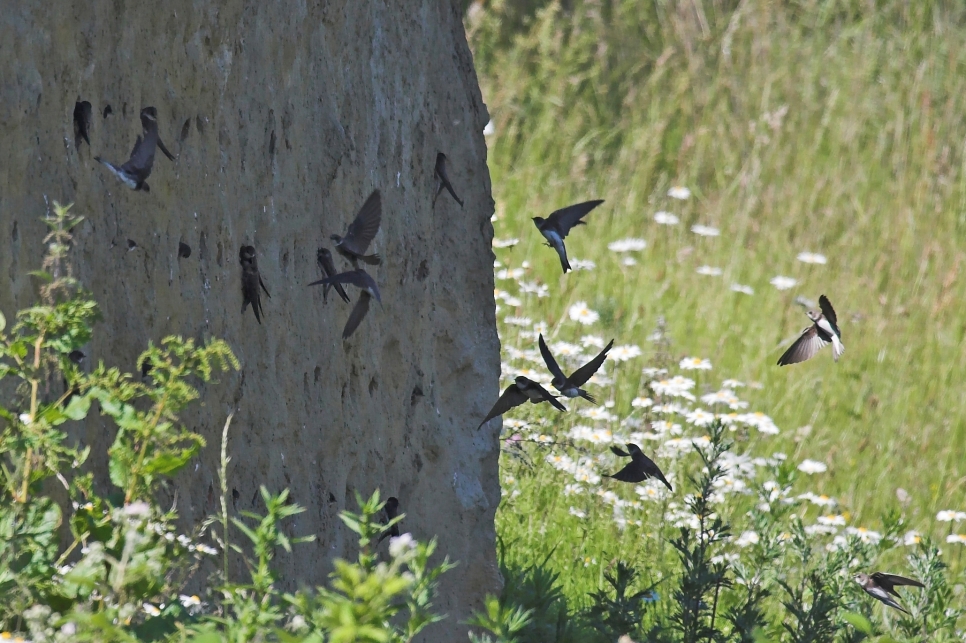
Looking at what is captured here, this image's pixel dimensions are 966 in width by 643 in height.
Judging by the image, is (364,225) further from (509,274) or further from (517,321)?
(509,274)

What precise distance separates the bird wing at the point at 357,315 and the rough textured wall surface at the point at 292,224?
2.1 inches

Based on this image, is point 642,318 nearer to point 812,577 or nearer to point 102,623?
point 812,577

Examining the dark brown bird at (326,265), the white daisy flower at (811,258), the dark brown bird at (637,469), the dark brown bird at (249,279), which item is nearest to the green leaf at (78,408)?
the dark brown bird at (249,279)

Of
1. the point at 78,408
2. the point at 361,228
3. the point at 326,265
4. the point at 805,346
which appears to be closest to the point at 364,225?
the point at 361,228

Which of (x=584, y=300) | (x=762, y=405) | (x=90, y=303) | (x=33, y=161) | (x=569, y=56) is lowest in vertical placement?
(x=762, y=405)

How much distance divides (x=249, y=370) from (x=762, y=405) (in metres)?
3.62

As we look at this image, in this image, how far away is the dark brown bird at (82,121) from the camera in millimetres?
2016

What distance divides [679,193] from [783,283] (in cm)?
88

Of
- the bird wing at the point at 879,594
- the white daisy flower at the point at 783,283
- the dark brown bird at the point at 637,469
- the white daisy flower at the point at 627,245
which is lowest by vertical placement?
the bird wing at the point at 879,594

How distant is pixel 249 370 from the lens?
2408mm

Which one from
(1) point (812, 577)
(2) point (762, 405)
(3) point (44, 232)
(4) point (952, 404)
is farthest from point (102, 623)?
(4) point (952, 404)

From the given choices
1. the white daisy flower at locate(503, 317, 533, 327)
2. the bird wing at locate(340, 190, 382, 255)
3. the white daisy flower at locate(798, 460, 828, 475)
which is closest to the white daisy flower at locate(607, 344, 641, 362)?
the white daisy flower at locate(503, 317, 533, 327)

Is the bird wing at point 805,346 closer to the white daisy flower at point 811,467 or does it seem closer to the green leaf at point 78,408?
the white daisy flower at point 811,467

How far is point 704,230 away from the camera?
655cm
